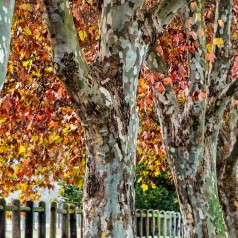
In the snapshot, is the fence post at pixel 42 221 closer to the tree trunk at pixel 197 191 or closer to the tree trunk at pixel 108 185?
the tree trunk at pixel 197 191

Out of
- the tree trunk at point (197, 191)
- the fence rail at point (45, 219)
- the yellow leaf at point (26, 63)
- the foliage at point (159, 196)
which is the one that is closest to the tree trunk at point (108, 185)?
the fence rail at point (45, 219)

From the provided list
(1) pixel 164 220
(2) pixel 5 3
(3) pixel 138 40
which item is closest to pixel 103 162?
(3) pixel 138 40

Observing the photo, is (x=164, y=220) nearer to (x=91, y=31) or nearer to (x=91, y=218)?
(x=91, y=31)

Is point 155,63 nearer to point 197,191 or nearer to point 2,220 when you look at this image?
point 197,191

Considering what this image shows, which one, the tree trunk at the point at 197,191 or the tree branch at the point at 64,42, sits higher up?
the tree branch at the point at 64,42

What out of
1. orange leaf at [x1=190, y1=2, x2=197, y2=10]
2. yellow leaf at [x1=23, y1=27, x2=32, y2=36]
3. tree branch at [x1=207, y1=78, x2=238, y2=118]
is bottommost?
tree branch at [x1=207, y1=78, x2=238, y2=118]

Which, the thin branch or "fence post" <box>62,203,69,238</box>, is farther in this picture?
"fence post" <box>62,203,69,238</box>

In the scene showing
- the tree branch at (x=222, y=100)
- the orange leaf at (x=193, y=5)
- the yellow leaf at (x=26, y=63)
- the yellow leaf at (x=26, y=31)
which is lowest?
the tree branch at (x=222, y=100)

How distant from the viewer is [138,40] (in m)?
6.97

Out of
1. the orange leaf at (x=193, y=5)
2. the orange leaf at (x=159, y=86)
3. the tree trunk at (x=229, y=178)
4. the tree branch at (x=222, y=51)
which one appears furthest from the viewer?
the tree trunk at (x=229, y=178)

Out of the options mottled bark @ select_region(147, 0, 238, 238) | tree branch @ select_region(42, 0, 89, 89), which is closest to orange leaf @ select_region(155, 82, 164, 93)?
mottled bark @ select_region(147, 0, 238, 238)

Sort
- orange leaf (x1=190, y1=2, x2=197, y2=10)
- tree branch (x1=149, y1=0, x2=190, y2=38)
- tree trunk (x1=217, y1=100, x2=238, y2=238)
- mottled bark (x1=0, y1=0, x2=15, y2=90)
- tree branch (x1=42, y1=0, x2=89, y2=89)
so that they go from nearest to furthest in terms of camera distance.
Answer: mottled bark (x1=0, y1=0, x2=15, y2=90) < tree branch (x1=42, y1=0, x2=89, y2=89) < tree branch (x1=149, y1=0, x2=190, y2=38) < orange leaf (x1=190, y1=2, x2=197, y2=10) < tree trunk (x1=217, y1=100, x2=238, y2=238)

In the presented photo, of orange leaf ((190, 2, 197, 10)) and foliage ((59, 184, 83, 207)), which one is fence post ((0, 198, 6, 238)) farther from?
foliage ((59, 184, 83, 207))

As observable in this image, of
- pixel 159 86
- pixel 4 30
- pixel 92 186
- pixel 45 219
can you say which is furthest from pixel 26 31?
pixel 4 30
